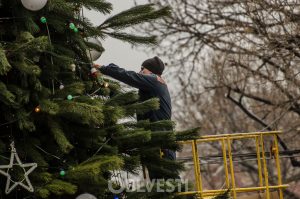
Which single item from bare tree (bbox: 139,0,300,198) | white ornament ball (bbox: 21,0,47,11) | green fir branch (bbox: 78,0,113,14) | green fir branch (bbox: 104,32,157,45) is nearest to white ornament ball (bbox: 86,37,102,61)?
green fir branch (bbox: 104,32,157,45)

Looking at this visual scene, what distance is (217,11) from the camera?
47.3ft

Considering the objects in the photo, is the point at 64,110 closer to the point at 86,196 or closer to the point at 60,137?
the point at 60,137

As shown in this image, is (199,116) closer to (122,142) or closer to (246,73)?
(246,73)

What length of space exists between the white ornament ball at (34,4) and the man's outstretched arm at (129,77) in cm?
120

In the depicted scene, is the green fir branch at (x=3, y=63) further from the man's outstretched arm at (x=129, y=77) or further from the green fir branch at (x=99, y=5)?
the man's outstretched arm at (x=129, y=77)

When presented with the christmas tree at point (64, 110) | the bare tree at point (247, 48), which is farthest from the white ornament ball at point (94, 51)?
the bare tree at point (247, 48)

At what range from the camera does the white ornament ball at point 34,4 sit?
4.42 meters

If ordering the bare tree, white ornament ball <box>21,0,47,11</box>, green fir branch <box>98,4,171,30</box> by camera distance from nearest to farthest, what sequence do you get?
white ornament ball <box>21,0,47,11</box> < green fir branch <box>98,4,171,30</box> < the bare tree

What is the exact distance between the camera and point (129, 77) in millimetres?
6109

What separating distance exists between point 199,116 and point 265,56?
1327cm

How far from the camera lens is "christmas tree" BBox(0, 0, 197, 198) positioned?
4305 mm

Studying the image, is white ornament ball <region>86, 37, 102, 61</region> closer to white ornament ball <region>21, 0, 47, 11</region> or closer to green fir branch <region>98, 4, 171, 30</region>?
green fir branch <region>98, 4, 171, 30</region>

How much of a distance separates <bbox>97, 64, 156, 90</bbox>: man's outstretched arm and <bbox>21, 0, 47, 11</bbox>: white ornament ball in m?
1.20

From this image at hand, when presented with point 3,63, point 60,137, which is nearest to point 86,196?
point 60,137
